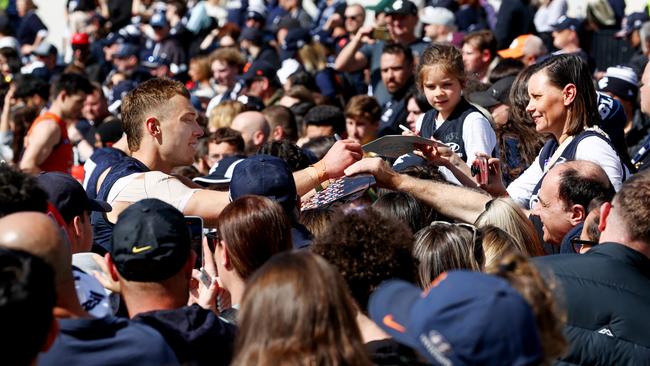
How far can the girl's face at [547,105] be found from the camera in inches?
217

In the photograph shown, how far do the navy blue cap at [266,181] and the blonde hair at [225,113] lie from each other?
457 cm

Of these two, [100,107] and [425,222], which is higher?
[425,222]

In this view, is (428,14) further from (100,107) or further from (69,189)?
(69,189)

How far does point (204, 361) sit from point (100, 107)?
7.72 m

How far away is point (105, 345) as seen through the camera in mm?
2979

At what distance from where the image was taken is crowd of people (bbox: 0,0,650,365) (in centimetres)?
254

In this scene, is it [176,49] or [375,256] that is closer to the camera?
[375,256]

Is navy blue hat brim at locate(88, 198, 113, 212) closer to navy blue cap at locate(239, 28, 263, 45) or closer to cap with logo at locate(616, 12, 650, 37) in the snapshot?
cap with logo at locate(616, 12, 650, 37)

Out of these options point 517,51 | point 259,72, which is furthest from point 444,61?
point 259,72

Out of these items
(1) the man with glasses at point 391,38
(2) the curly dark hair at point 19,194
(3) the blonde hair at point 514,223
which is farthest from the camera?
(1) the man with glasses at point 391,38

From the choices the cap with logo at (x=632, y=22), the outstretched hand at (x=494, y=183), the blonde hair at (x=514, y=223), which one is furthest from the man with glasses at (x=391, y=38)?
the blonde hair at (x=514, y=223)

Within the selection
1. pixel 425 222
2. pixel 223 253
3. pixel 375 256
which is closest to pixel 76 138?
pixel 425 222

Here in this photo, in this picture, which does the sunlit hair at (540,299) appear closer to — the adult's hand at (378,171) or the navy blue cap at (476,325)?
the navy blue cap at (476,325)

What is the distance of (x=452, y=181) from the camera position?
5762 mm
